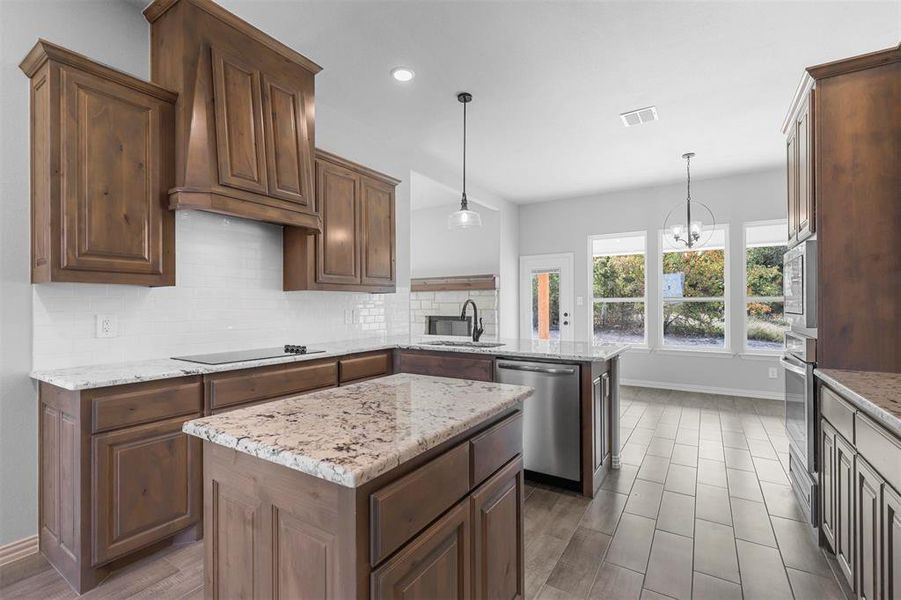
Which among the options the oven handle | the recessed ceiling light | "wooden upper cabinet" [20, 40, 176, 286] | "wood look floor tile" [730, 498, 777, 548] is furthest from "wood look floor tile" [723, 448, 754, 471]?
"wooden upper cabinet" [20, 40, 176, 286]

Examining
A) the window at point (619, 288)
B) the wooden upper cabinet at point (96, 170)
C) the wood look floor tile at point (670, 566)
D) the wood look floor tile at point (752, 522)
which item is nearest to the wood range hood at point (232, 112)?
the wooden upper cabinet at point (96, 170)

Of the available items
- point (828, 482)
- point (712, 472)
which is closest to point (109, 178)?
point (828, 482)

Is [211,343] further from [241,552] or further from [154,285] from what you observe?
[241,552]

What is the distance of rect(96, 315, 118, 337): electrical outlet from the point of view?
2.38 m

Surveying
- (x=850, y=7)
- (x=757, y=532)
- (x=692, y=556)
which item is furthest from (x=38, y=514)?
(x=850, y=7)

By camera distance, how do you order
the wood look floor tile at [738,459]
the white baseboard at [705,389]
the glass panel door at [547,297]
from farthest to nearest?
the glass panel door at [547,297], the white baseboard at [705,389], the wood look floor tile at [738,459]

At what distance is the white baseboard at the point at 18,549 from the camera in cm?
205

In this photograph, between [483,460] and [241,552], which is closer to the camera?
[241,552]

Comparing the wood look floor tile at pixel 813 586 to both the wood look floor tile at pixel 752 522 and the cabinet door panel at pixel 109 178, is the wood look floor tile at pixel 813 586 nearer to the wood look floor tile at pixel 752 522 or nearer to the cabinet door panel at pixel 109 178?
→ the wood look floor tile at pixel 752 522

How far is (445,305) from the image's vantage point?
7.17 meters

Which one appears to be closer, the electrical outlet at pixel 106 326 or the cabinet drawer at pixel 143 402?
the cabinet drawer at pixel 143 402

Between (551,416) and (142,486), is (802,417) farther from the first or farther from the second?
(142,486)

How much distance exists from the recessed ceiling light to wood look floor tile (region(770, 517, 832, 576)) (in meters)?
3.67

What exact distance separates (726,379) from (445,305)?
4.08 metres
